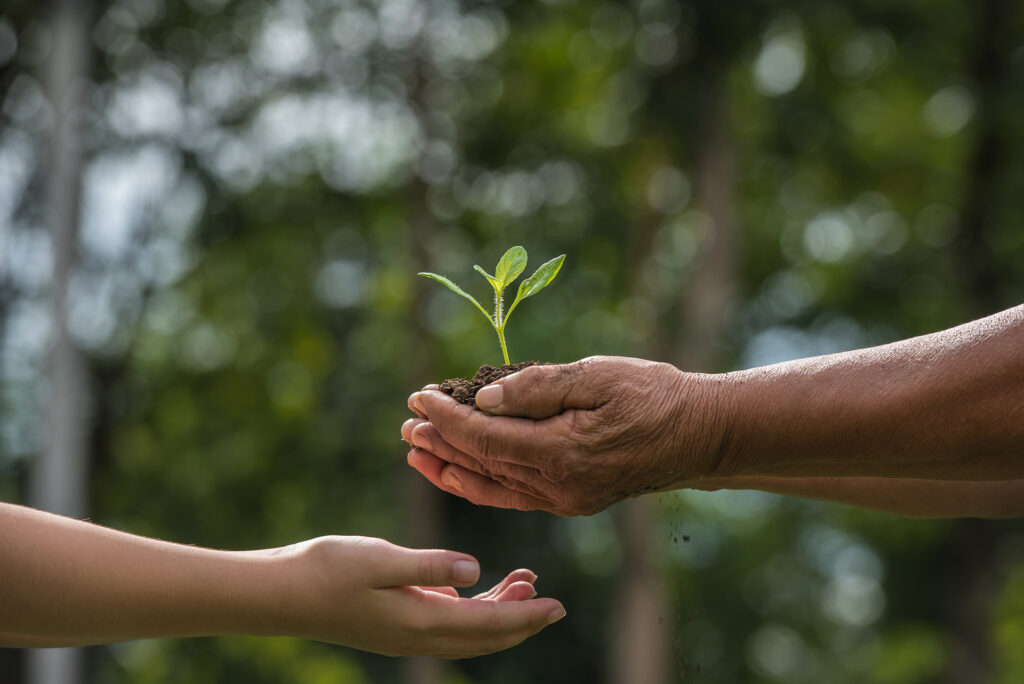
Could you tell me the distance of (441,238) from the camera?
10078mm

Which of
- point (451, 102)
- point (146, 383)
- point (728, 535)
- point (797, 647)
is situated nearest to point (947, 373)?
point (451, 102)

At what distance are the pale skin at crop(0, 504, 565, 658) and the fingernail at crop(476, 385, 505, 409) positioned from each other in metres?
0.32

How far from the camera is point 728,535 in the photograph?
1334 centimetres

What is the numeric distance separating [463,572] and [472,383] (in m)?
0.47

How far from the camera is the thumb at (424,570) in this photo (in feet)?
6.06

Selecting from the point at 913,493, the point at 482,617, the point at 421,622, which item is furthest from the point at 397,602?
the point at 913,493

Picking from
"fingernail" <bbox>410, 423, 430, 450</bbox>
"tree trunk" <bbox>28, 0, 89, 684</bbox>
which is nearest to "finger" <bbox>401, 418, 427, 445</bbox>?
"fingernail" <bbox>410, 423, 430, 450</bbox>

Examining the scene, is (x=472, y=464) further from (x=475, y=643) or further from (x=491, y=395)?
(x=475, y=643)

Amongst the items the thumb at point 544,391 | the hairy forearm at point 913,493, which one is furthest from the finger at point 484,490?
the hairy forearm at point 913,493

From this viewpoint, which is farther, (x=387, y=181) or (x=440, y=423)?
(x=387, y=181)

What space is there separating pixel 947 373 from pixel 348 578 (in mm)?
1277

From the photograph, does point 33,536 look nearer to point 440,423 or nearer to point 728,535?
point 440,423

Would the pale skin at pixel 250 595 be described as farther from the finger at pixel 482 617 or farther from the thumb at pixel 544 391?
the thumb at pixel 544 391

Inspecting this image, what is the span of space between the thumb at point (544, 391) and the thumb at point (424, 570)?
320mm
